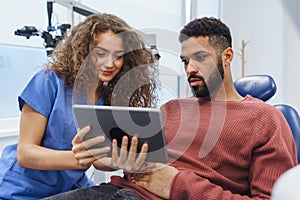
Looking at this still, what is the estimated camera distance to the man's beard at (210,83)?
3.82ft

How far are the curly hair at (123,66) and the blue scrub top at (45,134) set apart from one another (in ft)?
0.19

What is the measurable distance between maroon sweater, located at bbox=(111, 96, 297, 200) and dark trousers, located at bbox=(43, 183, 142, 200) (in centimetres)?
3

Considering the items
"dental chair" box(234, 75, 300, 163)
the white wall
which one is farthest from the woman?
the white wall

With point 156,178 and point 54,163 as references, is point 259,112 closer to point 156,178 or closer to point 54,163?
point 156,178

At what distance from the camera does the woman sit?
3.64ft

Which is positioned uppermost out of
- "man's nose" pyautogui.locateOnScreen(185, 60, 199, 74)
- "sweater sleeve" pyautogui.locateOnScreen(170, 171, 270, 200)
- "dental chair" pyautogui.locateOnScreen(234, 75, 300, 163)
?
"man's nose" pyautogui.locateOnScreen(185, 60, 199, 74)

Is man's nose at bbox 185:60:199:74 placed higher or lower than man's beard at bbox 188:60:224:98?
higher

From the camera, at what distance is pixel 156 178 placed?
3.30ft

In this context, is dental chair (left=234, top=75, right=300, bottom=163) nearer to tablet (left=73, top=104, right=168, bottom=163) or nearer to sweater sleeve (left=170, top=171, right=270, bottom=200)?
sweater sleeve (left=170, top=171, right=270, bottom=200)

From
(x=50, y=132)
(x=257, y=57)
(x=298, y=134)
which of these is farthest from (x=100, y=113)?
(x=257, y=57)

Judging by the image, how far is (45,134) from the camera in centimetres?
116

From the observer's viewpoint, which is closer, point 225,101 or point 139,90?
point 225,101

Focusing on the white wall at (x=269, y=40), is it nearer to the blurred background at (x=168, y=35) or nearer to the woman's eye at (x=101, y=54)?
the blurred background at (x=168, y=35)

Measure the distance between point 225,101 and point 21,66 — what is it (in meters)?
1.46
